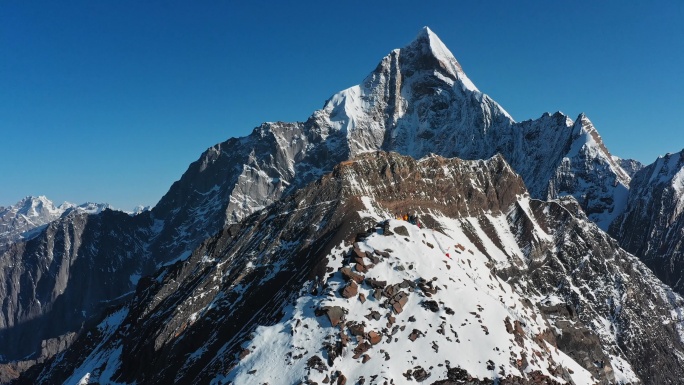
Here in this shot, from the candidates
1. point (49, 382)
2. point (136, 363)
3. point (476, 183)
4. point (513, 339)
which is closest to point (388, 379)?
point (513, 339)

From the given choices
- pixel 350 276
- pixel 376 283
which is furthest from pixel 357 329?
pixel 350 276

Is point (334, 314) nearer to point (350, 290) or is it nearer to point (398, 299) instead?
point (350, 290)

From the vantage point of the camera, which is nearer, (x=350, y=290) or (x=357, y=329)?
(x=357, y=329)

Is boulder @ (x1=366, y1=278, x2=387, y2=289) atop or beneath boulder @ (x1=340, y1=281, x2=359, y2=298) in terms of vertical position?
atop

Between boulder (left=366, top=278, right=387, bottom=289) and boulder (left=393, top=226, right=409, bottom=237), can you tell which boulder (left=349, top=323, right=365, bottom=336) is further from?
boulder (left=393, top=226, right=409, bottom=237)

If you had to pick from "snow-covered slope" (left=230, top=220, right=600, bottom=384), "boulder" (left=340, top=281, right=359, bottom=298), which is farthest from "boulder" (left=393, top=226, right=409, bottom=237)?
"boulder" (left=340, top=281, right=359, bottom=298)
